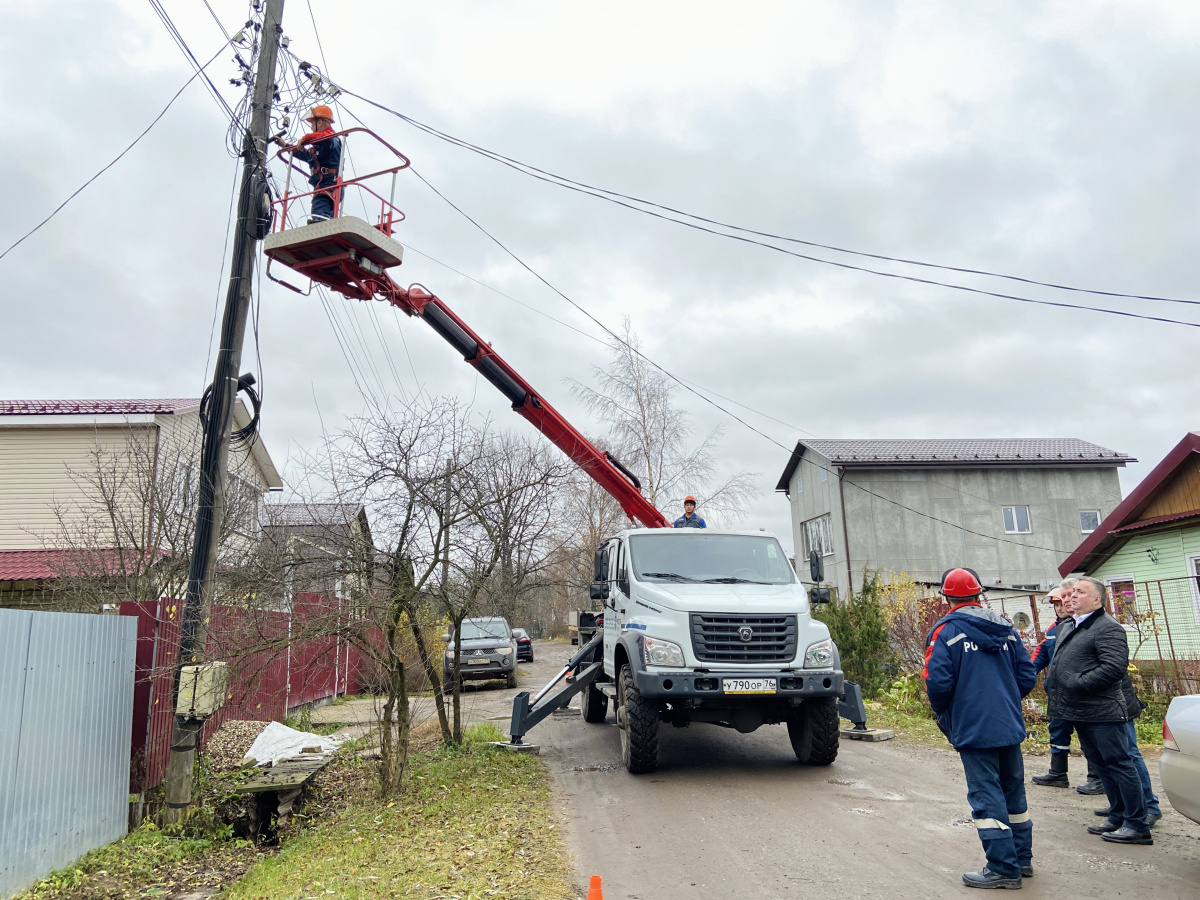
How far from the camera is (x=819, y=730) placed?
314 inches

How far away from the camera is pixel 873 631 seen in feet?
43.6

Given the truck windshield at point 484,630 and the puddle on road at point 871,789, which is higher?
the truck windshield at point 484,630

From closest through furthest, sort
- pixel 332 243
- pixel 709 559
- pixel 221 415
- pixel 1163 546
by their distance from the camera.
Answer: pixel 221 415, pixel 332 243, pixel 709 559, pixel 1163 546

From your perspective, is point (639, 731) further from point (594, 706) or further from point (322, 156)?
point (322, 156)

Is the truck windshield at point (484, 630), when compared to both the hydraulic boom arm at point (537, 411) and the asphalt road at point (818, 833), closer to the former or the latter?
the hydraulic boom arm at point (537, 411)

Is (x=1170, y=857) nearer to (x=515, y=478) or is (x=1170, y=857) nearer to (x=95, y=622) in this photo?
(x=515, y=478)

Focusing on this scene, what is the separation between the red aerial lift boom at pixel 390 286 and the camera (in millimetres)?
8352

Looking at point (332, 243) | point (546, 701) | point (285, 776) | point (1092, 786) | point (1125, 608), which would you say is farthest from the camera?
point (1125, 608)

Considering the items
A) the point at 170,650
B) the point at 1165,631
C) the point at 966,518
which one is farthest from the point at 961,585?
the point at 966,518

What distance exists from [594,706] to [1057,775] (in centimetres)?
640

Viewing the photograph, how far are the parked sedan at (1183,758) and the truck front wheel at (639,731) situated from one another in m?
4.13

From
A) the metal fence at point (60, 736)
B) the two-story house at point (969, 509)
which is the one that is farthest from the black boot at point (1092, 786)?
the two-story house at point (969, 509)

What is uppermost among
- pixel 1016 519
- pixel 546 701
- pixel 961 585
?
pixel 1016 519

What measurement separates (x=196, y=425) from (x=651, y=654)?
590 inches
